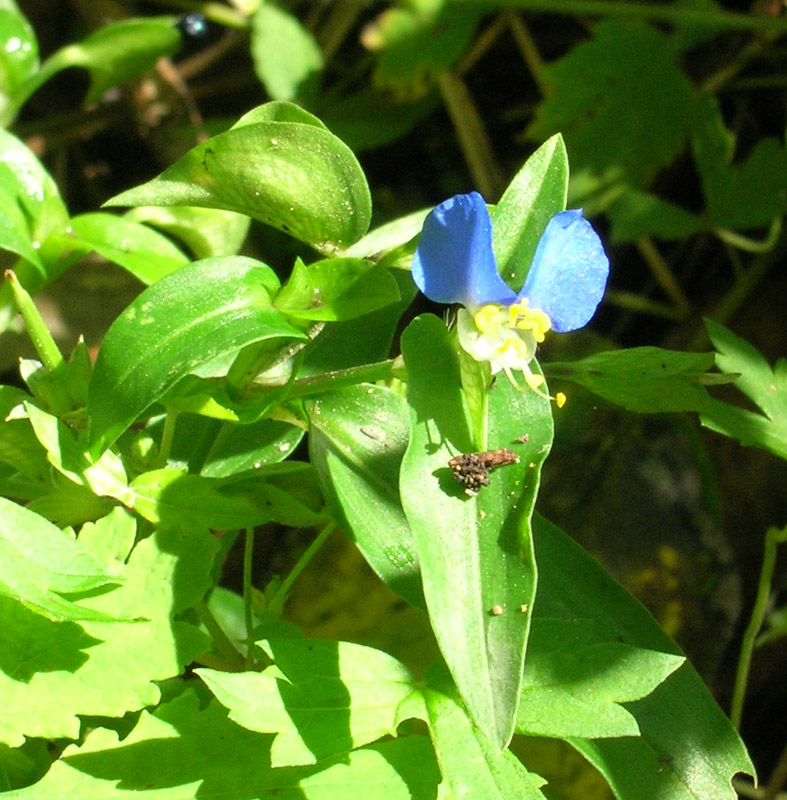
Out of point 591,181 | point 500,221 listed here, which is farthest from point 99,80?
point 500,221

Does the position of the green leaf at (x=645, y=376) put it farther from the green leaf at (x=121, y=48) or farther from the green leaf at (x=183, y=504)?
the green leaf at (x=121, y=48)

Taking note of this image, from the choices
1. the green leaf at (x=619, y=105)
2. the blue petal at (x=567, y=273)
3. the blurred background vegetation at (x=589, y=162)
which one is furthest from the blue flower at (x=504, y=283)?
the green leaf at (x=619, y=105)

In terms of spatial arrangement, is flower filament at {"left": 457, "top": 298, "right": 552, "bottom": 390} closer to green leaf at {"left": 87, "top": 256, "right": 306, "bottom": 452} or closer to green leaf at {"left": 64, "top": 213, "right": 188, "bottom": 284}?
green leaf at {"left": 87, "top": 256, "right": 306, "bottom": 452}

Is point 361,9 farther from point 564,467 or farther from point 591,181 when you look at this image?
point 564,467

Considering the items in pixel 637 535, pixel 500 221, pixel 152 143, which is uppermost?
pixel 500 221

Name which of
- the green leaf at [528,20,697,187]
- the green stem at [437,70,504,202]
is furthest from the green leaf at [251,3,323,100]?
the green leaf at [528,20,697,187]

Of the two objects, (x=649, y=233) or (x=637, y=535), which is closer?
(x=637, y=535)

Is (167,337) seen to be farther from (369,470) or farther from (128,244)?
(128,244)
